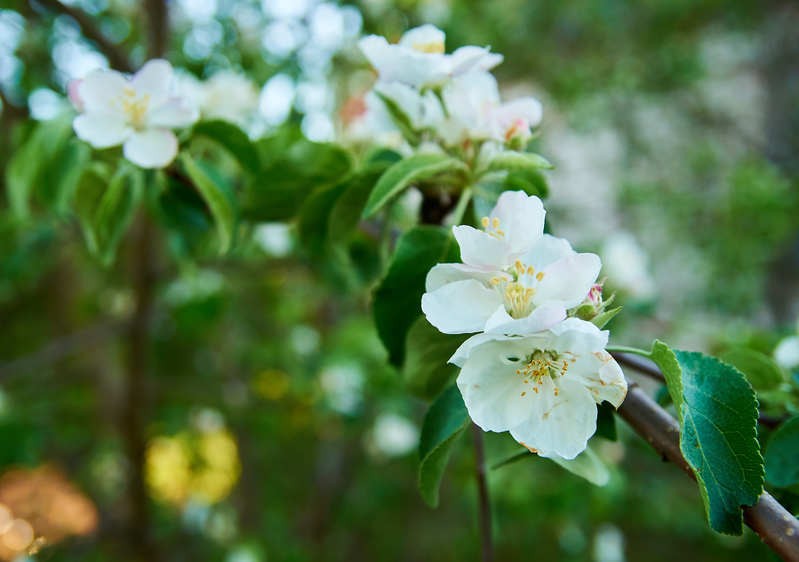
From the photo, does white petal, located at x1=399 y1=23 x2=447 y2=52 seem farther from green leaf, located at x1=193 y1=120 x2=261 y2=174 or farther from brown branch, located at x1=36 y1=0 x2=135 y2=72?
brown branch, located at x1=36 y1=0 x2=135 y2=72

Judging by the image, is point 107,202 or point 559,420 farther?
point 107,202

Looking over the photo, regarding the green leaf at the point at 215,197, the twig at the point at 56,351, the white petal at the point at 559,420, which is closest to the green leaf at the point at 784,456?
the white petal at the point at 559,420

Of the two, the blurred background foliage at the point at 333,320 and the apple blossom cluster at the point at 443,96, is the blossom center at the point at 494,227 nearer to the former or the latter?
the apple blossom cluster at the point at 443,96

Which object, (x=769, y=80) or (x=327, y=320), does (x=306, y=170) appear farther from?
(x=769, y=80)

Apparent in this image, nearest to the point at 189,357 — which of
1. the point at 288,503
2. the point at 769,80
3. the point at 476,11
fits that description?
the point at 288,503

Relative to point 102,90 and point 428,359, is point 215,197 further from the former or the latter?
point 428,359

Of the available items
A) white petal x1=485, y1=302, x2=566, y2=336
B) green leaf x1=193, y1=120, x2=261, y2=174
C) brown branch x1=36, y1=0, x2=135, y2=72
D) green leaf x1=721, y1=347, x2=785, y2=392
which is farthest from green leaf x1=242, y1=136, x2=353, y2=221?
brown branch x1=36, y1=0, x2=135, y2=72

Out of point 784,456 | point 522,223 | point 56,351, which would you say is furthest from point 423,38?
point 56,351
